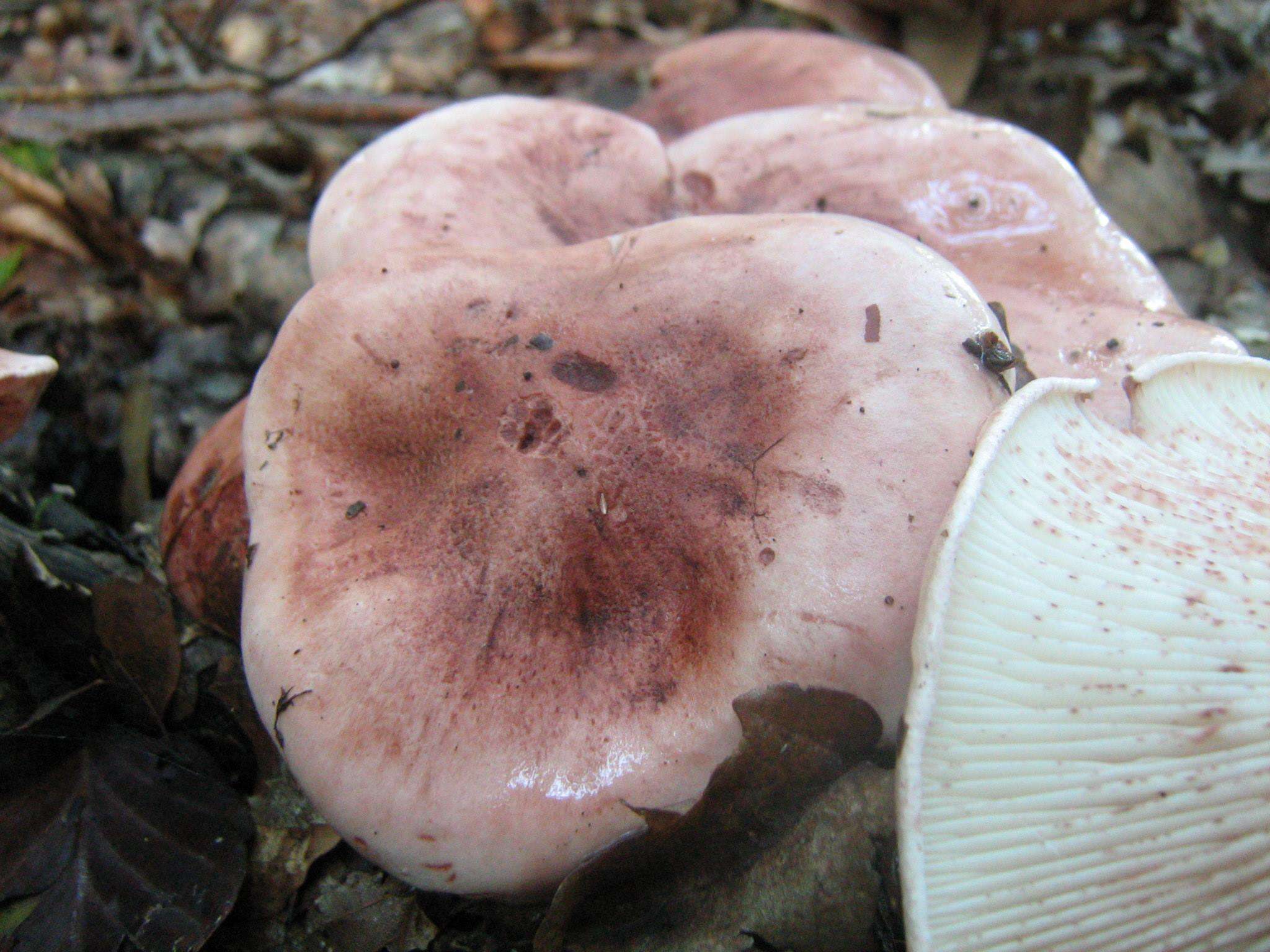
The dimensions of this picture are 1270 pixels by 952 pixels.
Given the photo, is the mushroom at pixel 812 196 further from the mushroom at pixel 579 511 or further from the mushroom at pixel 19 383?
the mushroom at pixel 19 383

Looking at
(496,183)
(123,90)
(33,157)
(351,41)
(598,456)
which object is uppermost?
(496,183)

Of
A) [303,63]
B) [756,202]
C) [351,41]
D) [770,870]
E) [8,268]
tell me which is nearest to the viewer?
[770,870]

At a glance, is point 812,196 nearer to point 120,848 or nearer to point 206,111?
point 120,848

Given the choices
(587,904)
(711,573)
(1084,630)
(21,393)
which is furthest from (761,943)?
(21,393)

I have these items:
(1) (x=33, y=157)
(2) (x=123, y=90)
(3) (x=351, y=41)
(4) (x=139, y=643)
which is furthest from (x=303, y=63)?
(4) (x=139, y=643)

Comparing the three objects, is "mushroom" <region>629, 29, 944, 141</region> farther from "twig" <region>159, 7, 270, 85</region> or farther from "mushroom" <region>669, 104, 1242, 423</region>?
"twig" <region>159, 7, 270, 85</region>

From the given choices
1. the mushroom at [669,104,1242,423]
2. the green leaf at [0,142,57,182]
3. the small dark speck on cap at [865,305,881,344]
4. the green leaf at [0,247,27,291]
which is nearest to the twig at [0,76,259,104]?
the green leaf at [0,142,57,182]

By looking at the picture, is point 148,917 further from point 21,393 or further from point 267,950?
point 21,393
